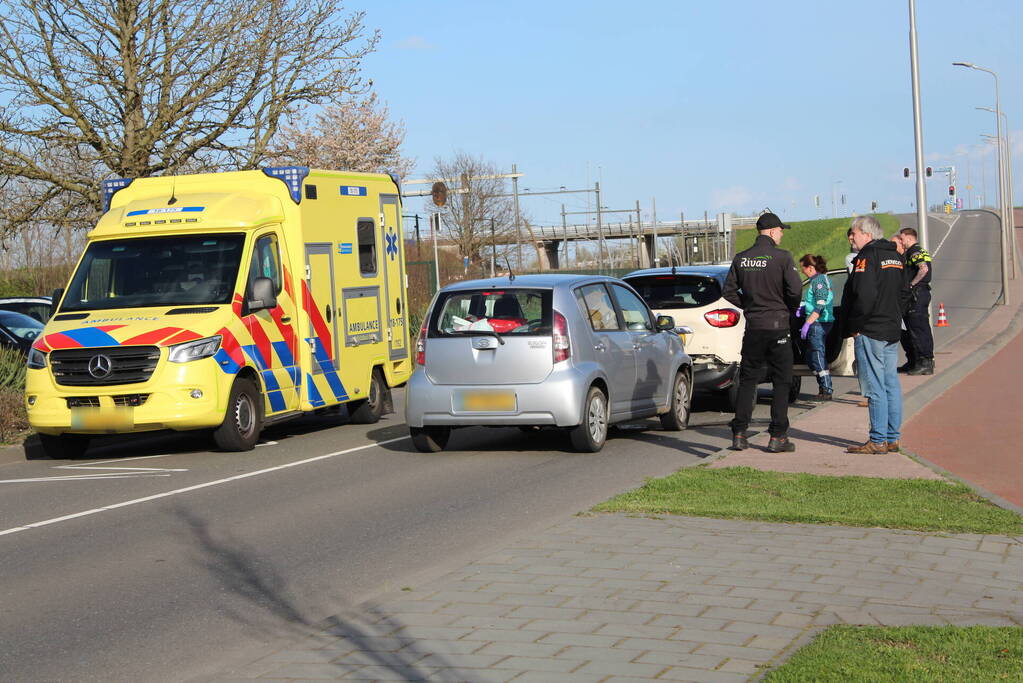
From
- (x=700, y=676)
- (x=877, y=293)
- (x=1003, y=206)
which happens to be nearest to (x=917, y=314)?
(x=877, y=293)

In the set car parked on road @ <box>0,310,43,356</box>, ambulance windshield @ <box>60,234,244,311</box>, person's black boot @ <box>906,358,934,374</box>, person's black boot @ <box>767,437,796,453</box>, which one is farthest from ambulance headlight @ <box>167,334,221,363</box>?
person's black boot @ <box>906,358,934,374</box>

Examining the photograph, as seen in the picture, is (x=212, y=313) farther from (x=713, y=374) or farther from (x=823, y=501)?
(x=823, y=501)

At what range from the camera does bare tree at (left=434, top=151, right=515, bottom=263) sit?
6594 centimetres

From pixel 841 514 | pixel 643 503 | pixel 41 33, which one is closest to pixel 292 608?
pixel 643 503

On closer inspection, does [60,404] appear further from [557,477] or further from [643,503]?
[643,503]

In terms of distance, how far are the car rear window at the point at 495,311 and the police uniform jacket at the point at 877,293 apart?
8.92 ft

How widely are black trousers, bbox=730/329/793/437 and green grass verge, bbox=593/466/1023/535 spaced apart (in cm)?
139

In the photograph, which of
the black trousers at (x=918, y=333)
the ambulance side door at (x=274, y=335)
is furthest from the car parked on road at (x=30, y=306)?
the black trousers at (x=918, y=333)

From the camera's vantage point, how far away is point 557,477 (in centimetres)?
1073

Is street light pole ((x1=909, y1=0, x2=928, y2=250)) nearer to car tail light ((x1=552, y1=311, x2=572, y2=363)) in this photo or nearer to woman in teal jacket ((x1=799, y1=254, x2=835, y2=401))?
woman in teal jacket ((x1=799, y1=254, x2=835, y2=401))

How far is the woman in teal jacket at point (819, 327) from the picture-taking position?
1636cm

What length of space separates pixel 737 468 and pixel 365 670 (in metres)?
5.41

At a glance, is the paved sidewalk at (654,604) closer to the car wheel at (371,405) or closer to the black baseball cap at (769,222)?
the black baseball cap at (769,222)

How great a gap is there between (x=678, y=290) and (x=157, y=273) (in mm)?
6027
